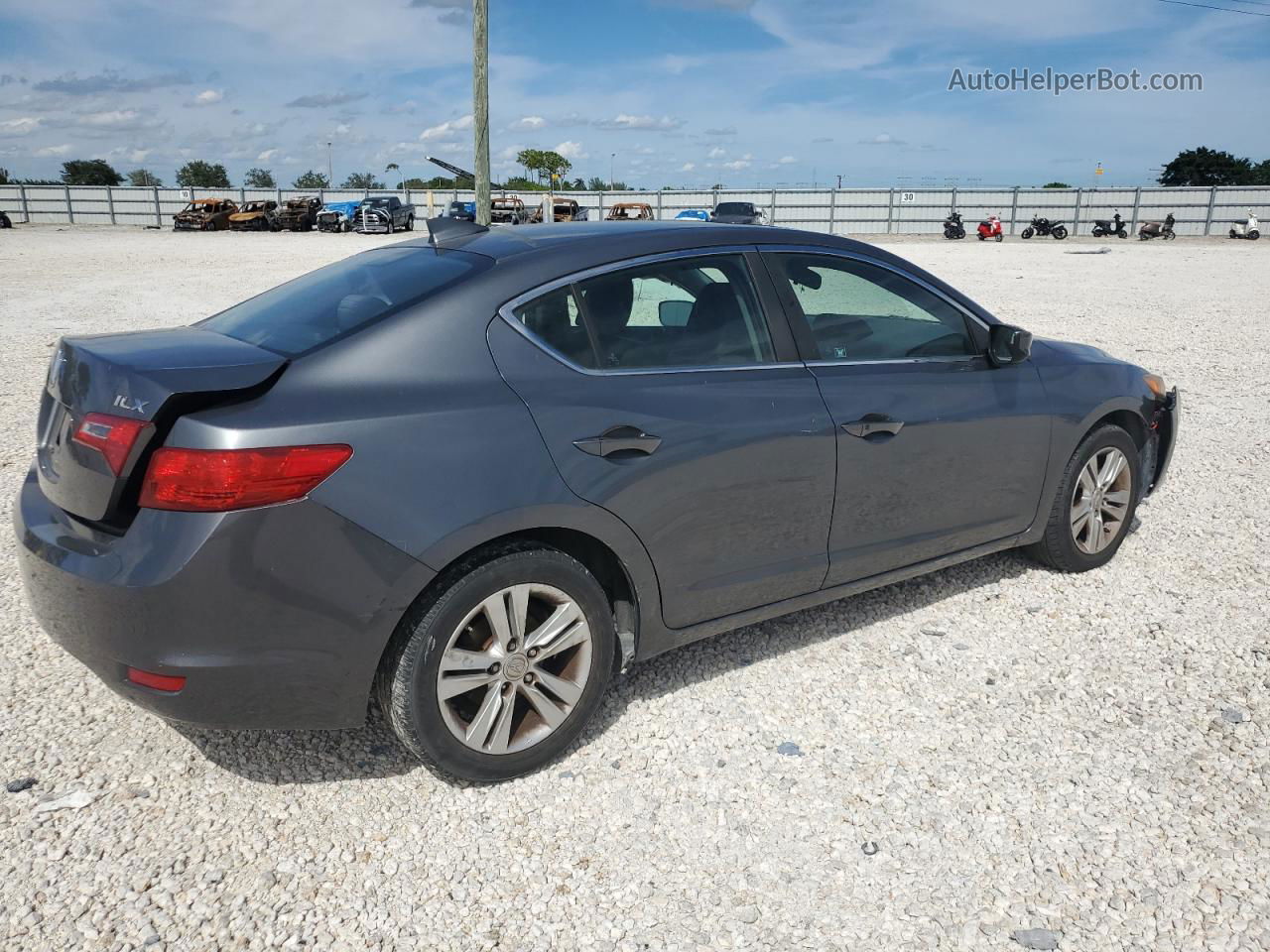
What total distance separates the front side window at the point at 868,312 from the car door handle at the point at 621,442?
0.86 m

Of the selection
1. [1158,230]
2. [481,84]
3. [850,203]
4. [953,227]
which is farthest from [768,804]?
[850,203]

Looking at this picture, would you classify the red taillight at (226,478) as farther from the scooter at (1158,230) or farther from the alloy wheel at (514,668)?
the scooter at (1158,230)

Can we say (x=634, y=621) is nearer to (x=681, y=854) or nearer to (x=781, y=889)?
(x=681, y=854)

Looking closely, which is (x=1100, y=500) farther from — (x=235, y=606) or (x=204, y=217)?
(x=204, y=217)

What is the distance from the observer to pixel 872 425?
3.48m

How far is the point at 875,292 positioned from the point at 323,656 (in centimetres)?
240

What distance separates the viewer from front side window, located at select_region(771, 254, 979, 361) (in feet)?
11.5

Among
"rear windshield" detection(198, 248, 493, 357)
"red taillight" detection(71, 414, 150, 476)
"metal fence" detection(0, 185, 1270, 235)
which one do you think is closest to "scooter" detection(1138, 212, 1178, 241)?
"metal fence" detection(0, 185, 1270, 235)

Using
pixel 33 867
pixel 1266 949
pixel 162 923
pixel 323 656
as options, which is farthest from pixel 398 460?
pixel 1266 949

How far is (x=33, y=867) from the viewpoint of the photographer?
2512 millimetres

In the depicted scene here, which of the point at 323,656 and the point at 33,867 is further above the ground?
the point at 323,656

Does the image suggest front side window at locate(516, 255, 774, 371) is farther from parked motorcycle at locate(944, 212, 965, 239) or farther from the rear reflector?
parked motorcycle at locate(944, 212, 965, 239)

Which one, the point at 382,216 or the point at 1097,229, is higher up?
the point at 382,216

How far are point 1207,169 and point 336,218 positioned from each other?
225 feet
